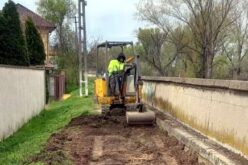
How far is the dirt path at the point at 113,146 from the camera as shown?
9984 mm

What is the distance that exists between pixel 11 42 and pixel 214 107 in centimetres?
1659

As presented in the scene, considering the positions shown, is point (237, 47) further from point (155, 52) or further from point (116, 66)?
point (116, 66)

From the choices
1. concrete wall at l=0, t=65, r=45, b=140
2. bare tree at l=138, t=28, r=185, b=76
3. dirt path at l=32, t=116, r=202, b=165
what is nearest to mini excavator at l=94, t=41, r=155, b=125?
dirt path at l=32, t=116, r=202, b=165

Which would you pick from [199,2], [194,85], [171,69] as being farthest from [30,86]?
[171,69]

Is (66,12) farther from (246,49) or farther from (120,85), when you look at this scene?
(120,85)

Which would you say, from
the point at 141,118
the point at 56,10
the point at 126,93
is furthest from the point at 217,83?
the point at 56,10

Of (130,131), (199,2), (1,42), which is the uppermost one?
(199,2)

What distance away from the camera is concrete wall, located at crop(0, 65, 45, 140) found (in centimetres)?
1385

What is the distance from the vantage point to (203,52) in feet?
112

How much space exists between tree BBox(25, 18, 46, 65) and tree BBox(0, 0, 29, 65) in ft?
21.7

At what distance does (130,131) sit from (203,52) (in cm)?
2072

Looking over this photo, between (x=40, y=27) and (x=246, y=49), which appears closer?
(x=246, y=49)

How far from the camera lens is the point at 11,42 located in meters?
24.9

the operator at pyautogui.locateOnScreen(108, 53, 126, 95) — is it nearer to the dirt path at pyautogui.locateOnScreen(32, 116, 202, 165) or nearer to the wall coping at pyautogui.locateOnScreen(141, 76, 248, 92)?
the dirt path at pyautogui.locateOnScreen(32, 116, 202, 165)
